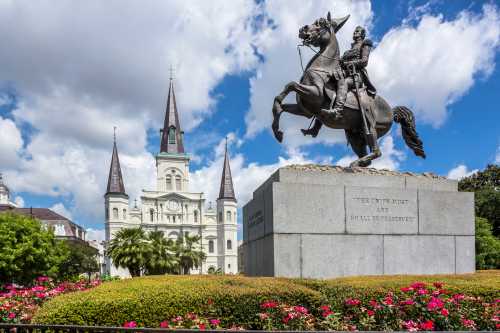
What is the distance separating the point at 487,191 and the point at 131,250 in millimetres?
30242

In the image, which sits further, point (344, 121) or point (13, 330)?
point (344, 121)

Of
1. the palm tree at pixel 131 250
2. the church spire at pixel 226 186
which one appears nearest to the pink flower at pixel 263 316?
the palm tree at pixel 131 250

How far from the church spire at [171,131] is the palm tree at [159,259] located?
A: 73.5 m

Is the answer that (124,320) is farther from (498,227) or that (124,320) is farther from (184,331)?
(498,227)

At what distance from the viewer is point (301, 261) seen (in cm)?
936

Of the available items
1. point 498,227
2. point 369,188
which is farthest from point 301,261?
point 498,227

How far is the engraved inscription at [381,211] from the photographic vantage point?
9.92 metres

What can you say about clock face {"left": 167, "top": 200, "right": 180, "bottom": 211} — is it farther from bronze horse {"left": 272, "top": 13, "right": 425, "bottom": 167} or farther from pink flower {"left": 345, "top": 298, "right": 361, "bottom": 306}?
pink flower {"left": 345, "top": 298, "right": 361, "bottom": 306}

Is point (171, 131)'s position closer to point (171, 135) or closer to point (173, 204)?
point (171, 135)

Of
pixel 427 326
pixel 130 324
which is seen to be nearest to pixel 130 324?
pixel 130 324

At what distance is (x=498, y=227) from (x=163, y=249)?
29.9 m

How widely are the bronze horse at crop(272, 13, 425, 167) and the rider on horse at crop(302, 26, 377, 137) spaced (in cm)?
20

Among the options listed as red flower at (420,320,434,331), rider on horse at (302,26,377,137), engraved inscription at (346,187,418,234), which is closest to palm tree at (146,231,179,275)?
rider on horse at (302,26,377,137)

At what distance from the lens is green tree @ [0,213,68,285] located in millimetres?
32656
